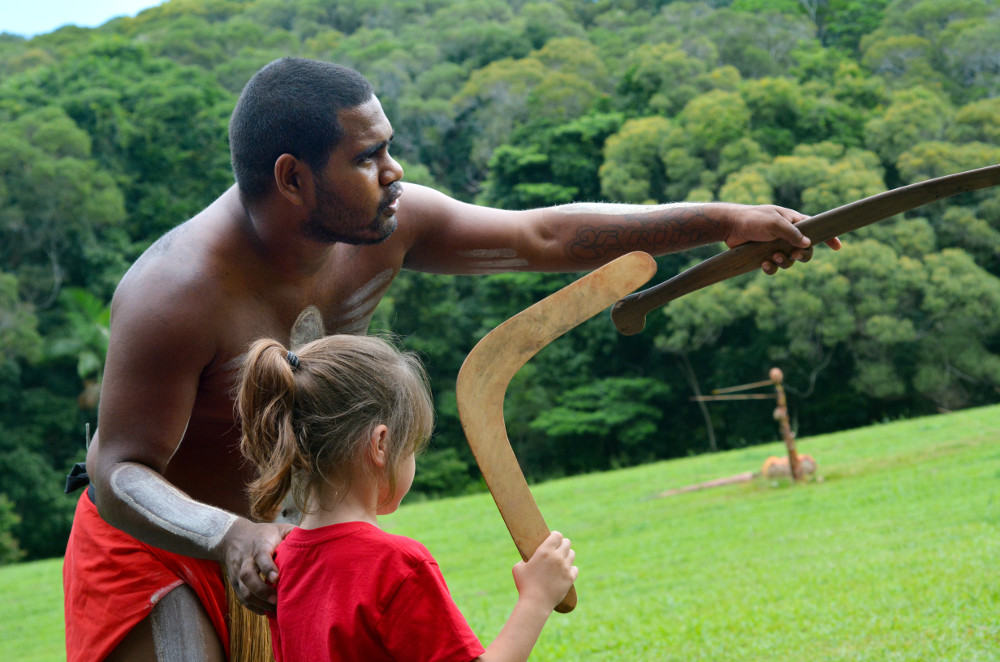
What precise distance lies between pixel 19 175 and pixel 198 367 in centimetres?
2809

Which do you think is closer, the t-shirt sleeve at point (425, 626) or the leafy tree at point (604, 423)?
the t-shirt sleeve at point (425, 626)

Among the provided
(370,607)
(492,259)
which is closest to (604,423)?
(492,259)

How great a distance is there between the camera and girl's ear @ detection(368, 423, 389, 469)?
1754 mm

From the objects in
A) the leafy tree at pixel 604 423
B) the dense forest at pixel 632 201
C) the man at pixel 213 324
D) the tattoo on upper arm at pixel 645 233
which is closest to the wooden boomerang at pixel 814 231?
the man at pixel 213 324

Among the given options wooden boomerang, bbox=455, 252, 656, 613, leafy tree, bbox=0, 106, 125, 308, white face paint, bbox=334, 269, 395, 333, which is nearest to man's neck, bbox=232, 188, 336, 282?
white face paint, bbox=334, 269, 395, 333

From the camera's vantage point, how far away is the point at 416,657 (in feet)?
5.15

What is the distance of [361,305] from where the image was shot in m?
2.60

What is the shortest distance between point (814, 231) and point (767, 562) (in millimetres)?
6283

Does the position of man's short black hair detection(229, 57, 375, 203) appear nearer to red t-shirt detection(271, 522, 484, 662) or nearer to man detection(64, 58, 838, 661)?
man detection(64, 58, 838, 661)

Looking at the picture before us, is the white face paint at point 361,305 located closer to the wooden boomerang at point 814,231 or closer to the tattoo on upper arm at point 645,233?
the tattoo on upper arm at point 645,233

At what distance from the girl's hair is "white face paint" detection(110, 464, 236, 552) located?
5.7 inches

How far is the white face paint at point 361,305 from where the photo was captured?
8.35 ft

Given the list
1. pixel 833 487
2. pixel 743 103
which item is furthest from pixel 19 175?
pixel 833 487

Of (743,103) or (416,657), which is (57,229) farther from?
(416,657)
